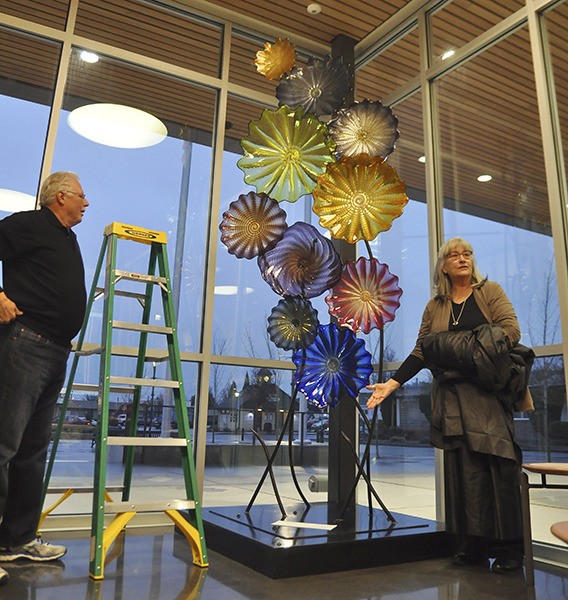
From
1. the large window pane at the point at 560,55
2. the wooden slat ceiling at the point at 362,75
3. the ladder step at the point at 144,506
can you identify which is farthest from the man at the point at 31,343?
the large window pane at the point at 560,55

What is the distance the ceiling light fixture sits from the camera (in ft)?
11.2

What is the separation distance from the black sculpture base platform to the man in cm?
75

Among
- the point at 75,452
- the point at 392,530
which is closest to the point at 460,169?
the point at 392,530

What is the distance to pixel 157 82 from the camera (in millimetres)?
3727

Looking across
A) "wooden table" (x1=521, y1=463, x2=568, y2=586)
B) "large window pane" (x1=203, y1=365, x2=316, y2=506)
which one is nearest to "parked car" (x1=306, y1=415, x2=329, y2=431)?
"large window pane" (x1=203, y1=365, x2=316, y2=506)

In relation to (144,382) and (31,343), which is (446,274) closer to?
(144,382)

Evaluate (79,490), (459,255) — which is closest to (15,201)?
(79,490)

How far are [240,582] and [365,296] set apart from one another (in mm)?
1546

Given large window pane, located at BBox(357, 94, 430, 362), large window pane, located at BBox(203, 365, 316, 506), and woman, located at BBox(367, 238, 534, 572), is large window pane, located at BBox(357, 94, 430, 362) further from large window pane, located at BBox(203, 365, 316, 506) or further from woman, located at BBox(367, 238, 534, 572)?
woman, located at BBox(367, 238, 534, 572)

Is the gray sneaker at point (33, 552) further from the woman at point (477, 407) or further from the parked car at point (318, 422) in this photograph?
the parked car at point (318, 422)

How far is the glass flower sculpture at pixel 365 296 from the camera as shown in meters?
3.00

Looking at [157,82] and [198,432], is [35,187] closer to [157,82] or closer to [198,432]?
[157,82]

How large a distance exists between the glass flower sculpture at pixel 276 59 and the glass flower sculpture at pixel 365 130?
474 mm

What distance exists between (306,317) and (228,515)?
1.10 meters
